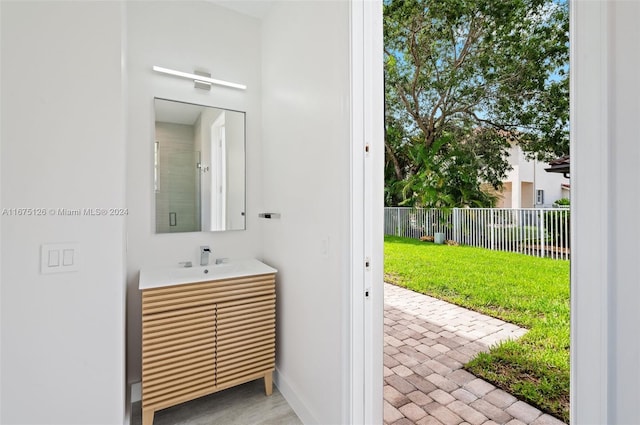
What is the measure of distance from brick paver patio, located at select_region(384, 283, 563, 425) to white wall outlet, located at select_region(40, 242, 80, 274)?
6.21 ft

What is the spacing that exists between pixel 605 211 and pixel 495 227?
2941mm

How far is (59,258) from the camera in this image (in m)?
1.16

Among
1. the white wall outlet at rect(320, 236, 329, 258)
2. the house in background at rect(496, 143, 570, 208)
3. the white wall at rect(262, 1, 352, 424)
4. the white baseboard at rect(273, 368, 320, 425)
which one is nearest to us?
the white wall at rect(262, 1, 352, 424)

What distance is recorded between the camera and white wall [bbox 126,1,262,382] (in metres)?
2.11

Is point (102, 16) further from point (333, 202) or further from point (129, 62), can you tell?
point (333, 202)

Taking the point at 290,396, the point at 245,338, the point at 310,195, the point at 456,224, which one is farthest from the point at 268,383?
the point at 456,224

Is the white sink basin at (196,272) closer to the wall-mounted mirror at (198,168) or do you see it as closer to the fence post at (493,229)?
the wall-mounted mirror at (198,168)

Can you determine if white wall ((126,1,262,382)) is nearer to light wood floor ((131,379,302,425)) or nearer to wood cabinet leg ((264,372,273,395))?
light wood floor ((131,379,302,425))

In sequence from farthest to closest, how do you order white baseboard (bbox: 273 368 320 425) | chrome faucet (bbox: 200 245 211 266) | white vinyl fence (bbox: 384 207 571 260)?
chrome faucet (bbox: 200 245 211 266), white vinyl fence (bbox: 384 207 571 260), white baseboard (bbox: 273 368 320 425)

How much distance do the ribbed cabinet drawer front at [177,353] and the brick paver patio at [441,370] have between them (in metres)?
1.18

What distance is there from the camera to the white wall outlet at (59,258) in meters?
1.14

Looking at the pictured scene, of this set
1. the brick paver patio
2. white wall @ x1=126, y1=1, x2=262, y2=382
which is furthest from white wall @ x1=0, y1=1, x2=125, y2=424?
the brick paver patio

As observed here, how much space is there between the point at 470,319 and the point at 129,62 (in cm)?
381

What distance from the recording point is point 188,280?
184 cm
